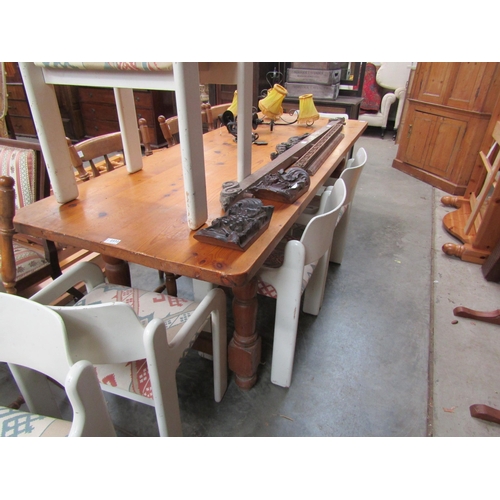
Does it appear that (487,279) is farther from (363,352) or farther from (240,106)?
(240,106)

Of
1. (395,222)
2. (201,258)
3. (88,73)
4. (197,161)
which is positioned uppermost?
(88,73)

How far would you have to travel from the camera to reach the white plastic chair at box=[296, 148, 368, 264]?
56.9 inches

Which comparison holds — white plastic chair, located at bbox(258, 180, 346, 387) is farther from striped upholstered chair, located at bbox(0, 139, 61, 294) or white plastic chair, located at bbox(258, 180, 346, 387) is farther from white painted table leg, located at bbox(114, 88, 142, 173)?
striped upholstered chair, located at bbox(0, 139, 61, 294)

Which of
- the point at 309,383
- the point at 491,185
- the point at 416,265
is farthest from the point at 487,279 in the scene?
the point at 309,383

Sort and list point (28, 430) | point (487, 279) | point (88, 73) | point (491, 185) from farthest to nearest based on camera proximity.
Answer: point (491, 185) → point (487, 279) → point (88, 73) → point (28, 430)

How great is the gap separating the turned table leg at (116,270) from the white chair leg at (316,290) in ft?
2.74

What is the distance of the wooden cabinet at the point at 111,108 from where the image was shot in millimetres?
3927

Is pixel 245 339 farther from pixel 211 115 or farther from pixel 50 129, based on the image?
pixel 211 115

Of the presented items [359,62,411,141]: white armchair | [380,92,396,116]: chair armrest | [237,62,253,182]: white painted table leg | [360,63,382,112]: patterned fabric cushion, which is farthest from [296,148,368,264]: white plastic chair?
[360,63,382,112]: patterned fabric cushion

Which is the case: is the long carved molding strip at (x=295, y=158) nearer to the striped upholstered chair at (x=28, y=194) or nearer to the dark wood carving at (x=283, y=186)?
the dark wood carving at (x=283, y=186)

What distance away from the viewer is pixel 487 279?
203 cm

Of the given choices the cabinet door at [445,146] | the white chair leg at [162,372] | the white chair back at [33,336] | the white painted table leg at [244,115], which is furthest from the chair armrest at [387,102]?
the white chair back at [33,336]

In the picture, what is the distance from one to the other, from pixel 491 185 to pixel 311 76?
2.05 meters

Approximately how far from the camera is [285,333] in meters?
1.22
